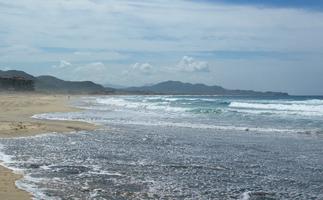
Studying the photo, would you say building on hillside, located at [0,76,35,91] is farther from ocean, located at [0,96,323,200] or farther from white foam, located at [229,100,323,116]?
ocean, located at [0,96,323,200]

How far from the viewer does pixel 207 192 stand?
10.5 metres

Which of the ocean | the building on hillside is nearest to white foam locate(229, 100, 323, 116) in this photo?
the ocean

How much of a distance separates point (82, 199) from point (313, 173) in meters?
6.34

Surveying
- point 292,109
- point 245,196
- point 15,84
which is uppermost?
point 15,84

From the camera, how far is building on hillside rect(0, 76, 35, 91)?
117250 mm

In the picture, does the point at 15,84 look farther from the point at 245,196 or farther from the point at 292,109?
the point at 245,196

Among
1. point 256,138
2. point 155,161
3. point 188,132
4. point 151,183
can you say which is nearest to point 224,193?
point 151,183

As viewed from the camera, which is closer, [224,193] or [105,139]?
[224,193]

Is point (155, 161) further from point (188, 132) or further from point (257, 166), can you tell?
point (188, 132)

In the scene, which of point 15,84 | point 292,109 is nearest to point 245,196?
point 292,109

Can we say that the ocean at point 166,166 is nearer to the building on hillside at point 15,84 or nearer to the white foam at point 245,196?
the white foam at point 245,196

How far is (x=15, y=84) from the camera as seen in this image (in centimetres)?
12212

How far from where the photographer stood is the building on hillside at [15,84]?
11725cm

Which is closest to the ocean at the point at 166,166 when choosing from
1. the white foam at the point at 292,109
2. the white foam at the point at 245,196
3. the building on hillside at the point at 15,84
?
the white foam at the point at 245,196
